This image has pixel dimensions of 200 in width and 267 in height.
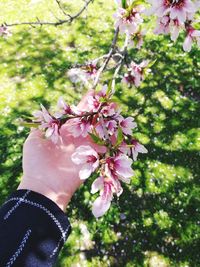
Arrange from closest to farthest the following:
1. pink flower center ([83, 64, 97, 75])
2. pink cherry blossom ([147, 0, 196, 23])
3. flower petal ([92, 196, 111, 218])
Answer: flower petal ([92, 196, 111, 218]) → pink cherry blossom ([147, 0, 196, 23]) → pink flower center ([83, 64, 97, 75])

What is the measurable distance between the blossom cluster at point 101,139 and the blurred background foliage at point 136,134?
258 centimetres

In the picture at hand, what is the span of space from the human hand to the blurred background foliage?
7.49ft

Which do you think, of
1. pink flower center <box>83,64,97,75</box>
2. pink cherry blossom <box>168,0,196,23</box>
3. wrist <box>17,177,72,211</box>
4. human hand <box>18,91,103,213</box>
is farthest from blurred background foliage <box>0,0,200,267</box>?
pink cherry blossom <box>168,0,196,23</box>

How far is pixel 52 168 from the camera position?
2734 mm

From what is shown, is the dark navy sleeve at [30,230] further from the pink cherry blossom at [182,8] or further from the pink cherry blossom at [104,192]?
the pink cherry blossom at [182,8]

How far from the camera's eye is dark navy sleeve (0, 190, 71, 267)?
2027 millimetres

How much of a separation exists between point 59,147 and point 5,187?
10.5 feet

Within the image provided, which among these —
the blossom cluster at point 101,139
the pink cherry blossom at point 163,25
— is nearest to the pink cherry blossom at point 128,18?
the pink cherry blossom at point 163,25

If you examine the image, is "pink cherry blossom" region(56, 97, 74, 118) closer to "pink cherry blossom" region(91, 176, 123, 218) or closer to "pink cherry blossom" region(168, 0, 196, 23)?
"pink cherry blossom" region(91, 176, 123, 218)

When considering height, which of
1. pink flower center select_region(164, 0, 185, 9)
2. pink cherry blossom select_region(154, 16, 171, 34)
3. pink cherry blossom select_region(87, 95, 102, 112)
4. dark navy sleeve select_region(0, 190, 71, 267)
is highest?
pink flower center select_region(164, 0, 185, 9)

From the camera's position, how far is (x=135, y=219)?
5.42 metres

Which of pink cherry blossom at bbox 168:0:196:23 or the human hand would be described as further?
the human hand

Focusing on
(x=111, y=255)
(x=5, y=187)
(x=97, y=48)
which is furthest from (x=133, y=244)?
(x=97, y=48)

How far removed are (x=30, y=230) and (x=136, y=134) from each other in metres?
4.71
